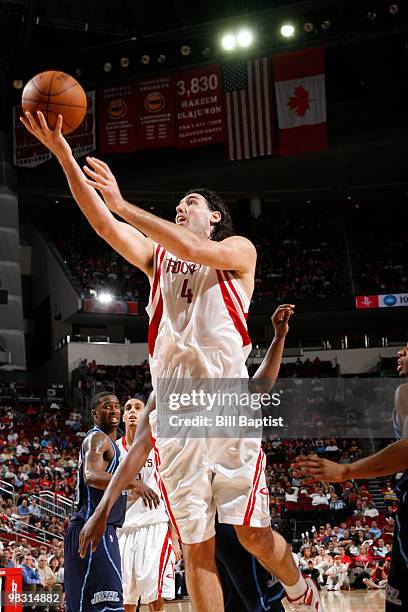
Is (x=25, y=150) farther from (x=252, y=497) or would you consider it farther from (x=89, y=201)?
(x=252, y=497)

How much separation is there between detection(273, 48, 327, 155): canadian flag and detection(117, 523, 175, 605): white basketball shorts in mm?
17104

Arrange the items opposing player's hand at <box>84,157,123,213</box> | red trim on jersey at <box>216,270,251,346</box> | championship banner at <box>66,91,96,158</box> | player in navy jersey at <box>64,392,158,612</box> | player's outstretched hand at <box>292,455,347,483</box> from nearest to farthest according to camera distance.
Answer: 1. player's outstretched hand at <box>292,455,347,483</box>
2. opposing player's hand at <box>84,157,123,213</box>
3. red trim on jersey at <box>216,270,251,346</box>
4. player in navy jersey at <box>64,392,158,612</box>
5. championship banner at <box>66,91,96,158</box>

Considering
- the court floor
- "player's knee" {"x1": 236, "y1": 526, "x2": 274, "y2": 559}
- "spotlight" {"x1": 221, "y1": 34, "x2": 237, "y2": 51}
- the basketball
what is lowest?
the court floor

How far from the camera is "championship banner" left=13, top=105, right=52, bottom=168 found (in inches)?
1010

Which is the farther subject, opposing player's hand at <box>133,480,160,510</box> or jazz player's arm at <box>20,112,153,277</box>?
opposing player's hand at <box>133,480,160,510</box>

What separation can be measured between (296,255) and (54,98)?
24890 mm

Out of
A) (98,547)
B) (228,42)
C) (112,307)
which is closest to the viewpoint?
(98,547)

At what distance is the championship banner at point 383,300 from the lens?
26.1 m

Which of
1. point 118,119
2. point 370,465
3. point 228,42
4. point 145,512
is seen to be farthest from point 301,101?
point 370,465

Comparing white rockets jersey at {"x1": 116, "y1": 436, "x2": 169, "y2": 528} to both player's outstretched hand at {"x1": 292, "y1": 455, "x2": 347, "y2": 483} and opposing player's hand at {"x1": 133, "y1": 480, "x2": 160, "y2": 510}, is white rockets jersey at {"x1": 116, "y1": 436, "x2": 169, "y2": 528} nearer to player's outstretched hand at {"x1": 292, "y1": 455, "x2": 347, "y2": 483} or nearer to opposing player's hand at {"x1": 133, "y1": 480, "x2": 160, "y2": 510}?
opposing player's hand at {"x1": 133, "y1": 480, "x2": 160, "y2": 510}

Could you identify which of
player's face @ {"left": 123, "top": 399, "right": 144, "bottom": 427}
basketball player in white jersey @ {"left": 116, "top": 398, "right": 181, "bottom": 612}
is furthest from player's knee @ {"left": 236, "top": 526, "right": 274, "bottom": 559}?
basketball player in white jersey @ {"left": 116, "top": 398, "right": 181, "bottom": 612}

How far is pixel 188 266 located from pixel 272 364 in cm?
88

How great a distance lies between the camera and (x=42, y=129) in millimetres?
3846

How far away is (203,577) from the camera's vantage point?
373cm
